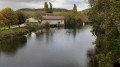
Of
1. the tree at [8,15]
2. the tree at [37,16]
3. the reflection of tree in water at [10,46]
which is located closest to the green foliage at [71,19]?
the tree at [37,16]

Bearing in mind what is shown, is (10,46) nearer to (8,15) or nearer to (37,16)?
(8,15)

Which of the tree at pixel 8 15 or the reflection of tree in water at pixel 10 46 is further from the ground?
the tree at pixel 8 15

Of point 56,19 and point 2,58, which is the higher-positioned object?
point 56,19

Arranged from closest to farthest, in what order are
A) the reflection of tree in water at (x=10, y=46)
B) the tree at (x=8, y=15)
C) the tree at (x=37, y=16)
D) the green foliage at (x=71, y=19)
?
the reflection of tree in water at (x=10, y=46), the tree at (x=8, y=15), the tree at (x=37, y=16), the green foliage at (x=71, y=19)

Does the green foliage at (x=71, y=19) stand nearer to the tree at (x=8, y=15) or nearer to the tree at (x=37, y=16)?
the tree at (x=37, y=16)

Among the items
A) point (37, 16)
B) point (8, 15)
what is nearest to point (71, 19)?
point (37, 16)

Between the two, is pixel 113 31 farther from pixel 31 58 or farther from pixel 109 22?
pixel 31 58

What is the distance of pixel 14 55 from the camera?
43.6 ft

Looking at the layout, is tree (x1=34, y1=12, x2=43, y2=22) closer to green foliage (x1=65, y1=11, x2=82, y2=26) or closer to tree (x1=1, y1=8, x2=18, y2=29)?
green foliage (x1=65, y1=11, x2=82, y2=26)

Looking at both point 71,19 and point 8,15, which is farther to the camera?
point 71,19

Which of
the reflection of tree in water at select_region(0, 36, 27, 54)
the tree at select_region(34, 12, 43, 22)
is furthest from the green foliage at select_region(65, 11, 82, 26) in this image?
the reflection of tree in water at select_region(0, 36, 27, 54)

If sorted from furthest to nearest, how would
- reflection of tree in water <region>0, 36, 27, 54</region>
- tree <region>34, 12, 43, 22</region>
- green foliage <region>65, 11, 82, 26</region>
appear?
green foliage <region>65, 11, 82, 26</region> → tree <region>34, 12, 43, 22</region> → reflection of tree in water <region>0, 36, 27, 54</region>

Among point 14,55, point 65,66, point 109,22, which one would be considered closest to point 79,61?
point 65,66

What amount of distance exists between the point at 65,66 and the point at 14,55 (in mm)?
6801
